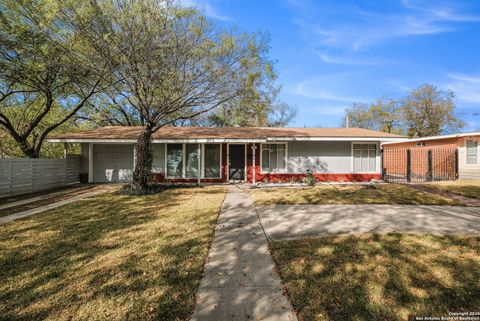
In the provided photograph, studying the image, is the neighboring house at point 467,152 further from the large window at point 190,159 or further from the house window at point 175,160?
the house window at point 175,160

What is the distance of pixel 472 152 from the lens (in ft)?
47.4

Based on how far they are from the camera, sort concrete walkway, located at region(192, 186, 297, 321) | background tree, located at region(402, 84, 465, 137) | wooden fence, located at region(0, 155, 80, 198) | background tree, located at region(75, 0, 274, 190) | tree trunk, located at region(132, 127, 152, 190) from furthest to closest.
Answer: background tree, located at region(402, 84, 465, 137) → tree trunk, located at region(132, 127, 152, 190) → wooden fence, located at region(0, 155, 80, 198) → background tree, located at region(75, 0, 274, 190) → concrete walkway, located at region(192, 186, 297, 321)

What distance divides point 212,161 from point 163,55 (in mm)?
6250

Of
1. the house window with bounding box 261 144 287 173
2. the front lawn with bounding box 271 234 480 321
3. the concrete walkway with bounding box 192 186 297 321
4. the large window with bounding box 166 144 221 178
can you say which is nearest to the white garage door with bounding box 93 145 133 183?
the large window with bounding box 166 144 221 178

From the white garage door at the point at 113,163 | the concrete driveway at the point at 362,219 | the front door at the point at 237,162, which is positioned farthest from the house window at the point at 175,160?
the concrete driveway at the point at 362,219

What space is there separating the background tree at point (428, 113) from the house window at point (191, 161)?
92.9 ft

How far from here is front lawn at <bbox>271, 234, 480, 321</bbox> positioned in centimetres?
255

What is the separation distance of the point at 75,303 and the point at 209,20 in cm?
934

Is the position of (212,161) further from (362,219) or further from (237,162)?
(362,219)

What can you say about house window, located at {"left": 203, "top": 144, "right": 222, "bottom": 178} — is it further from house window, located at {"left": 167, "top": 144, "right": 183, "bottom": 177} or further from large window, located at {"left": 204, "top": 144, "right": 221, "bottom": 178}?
house window, located at {"left": 167, "top": 144, "right": 183, "bottom": 177}

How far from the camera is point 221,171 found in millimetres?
13797

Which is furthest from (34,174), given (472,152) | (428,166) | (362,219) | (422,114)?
(422,114)

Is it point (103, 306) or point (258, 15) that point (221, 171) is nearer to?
point (258, 15)

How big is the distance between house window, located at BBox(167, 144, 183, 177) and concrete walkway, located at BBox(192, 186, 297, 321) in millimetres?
9283
